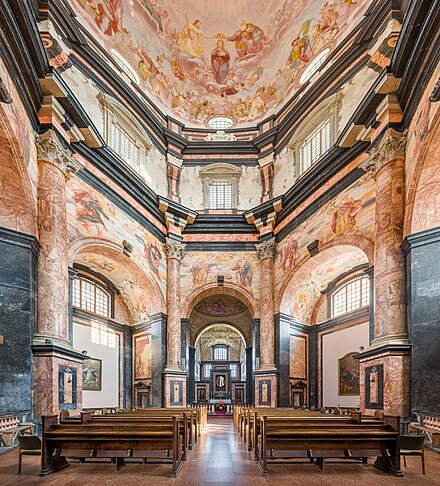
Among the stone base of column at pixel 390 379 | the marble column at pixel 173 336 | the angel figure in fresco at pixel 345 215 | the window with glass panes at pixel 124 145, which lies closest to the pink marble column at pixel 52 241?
the window with glass panes at pixel 124 145

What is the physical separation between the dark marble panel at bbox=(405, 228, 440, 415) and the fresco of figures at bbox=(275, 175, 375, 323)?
3656mm

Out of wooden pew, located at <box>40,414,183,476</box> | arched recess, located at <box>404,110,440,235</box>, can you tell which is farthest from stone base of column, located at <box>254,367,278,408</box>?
wooden pew, located at <box>40,414,183,476</box>

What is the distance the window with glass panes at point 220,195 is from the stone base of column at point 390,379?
47.7 feet

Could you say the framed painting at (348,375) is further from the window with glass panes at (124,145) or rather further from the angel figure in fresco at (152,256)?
the window with glass panes at (124,145)

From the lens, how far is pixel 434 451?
30.7 feet

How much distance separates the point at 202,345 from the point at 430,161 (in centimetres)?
3755

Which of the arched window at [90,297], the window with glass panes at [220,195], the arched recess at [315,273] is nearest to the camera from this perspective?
the arched recess at [315,273]

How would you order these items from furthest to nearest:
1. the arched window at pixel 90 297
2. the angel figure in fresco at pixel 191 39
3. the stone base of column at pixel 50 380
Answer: the angel figure in fresco at pixel 191 39 < the arched window at pixel 90 297 < the stone base of column at pixel 50 380

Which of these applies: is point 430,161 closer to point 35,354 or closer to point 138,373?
point 35,354

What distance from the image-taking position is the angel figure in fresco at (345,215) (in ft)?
53.6

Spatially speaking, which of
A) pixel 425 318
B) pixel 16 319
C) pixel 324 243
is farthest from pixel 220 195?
pixel 425 318

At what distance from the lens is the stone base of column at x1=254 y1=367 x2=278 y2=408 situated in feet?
70.4

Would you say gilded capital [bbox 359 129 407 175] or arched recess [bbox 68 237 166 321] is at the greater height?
gilded capital [bbox 359 129 407 175]

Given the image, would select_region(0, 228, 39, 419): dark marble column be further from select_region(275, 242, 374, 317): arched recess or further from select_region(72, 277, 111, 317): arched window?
select_region(275, 242, 374, 317): arched recess
